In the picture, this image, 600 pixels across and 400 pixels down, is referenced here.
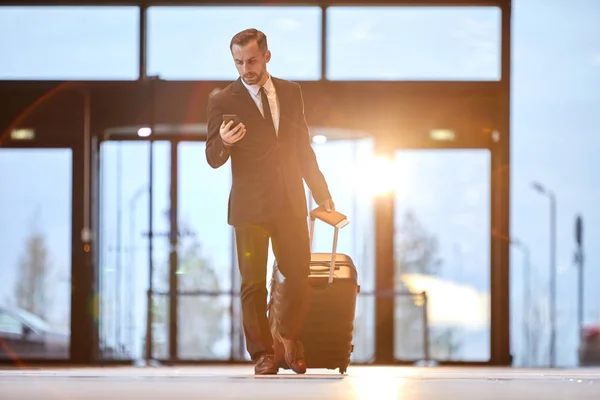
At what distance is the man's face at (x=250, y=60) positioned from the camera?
557 cm

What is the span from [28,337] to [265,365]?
6553 millimetres

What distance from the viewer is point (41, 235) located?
11.1 metres

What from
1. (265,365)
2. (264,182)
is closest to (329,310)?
(265,365)

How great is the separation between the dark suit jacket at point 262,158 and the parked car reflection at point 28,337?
5.76 meters

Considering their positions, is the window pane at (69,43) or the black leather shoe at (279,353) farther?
the window pane at (69,43)

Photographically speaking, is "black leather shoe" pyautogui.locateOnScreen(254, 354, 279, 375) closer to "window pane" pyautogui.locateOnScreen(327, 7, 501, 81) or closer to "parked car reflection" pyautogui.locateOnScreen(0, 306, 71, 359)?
"window pane" pyautogui.locateOnScreen(327, 7, 501, 81)

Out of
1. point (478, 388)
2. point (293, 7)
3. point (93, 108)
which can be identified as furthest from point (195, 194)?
point (478, 388)

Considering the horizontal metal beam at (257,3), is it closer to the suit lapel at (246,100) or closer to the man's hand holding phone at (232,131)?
the suit lapel at (246,100)

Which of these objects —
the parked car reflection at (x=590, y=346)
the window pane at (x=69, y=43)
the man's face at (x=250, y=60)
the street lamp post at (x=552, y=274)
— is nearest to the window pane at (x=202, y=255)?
the window pane at (x=69, y=43)

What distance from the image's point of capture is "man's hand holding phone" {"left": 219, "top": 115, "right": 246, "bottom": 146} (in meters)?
5.49

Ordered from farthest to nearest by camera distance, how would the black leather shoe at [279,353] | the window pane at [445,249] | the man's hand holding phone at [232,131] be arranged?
1. the window pane at [445,249]
2. the black leather shoe at [279,353]
3. the man's hand holding phone at [232,131]

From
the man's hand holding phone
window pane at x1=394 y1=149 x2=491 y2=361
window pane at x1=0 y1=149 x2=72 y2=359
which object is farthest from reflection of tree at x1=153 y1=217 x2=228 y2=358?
the man's hand holding phone

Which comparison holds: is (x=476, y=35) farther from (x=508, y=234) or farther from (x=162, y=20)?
(x=162, y=20)

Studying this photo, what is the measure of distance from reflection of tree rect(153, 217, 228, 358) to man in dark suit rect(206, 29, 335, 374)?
5.32 metres
